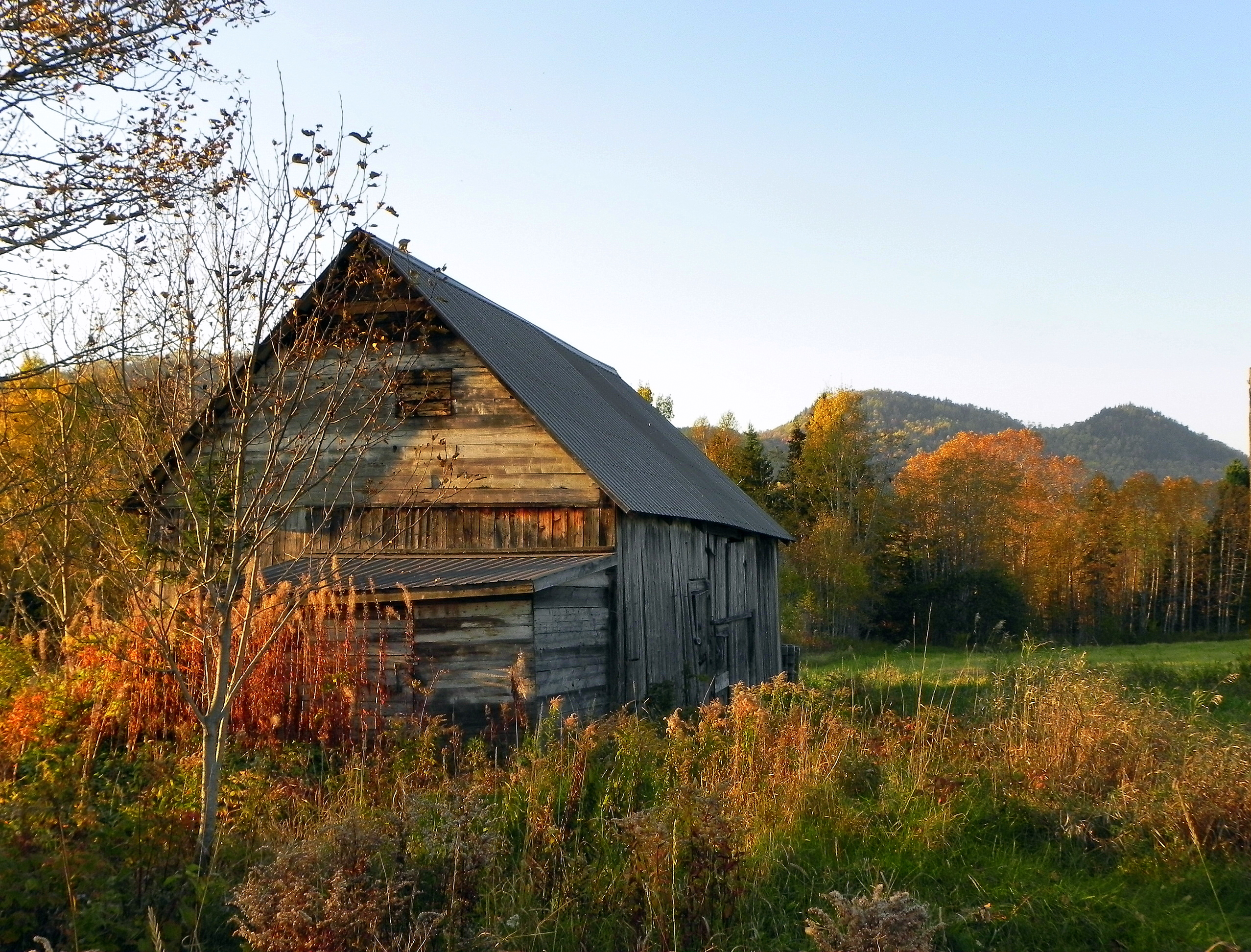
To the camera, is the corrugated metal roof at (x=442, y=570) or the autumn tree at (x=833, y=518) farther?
the autumn tree at (x=833, y=518)

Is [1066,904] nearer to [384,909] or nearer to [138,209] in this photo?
[384,909]

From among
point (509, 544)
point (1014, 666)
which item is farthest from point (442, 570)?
point (1014, 666)

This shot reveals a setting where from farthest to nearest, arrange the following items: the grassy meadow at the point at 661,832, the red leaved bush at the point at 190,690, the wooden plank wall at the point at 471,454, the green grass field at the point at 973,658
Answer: the green grass field at the point at 973,658
the wooden plank wall at the point at 471,454
the red leaved bush at the point at 190,690
the grassy meadow at the point at 661,832

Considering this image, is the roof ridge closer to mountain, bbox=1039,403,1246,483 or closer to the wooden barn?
the wooden barn

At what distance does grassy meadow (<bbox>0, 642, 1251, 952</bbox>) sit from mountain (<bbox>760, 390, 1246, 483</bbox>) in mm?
147731

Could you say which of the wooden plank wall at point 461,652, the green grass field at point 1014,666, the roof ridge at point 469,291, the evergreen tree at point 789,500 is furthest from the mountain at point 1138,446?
the wooden plank wall at point 461,652

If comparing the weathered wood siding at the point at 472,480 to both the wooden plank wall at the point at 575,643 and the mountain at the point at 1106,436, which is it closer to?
the wooden plank wall at the point at 575,643

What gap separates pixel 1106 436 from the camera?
17388 cm

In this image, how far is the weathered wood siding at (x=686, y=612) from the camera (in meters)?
14.0

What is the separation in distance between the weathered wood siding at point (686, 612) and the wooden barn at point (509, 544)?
0.04 meters

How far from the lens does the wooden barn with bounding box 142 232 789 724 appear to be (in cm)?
1185

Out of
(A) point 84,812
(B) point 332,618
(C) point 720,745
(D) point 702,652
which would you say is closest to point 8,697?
(B) point 332,618

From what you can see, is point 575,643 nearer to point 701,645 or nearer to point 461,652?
point 461,652

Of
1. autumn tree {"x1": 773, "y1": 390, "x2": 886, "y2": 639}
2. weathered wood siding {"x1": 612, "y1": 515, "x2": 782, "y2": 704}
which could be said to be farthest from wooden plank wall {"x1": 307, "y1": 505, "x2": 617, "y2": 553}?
autumn tree {"x1": 773, "y1": 390, "x2": 886, "y2": 639}
